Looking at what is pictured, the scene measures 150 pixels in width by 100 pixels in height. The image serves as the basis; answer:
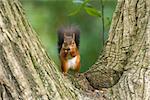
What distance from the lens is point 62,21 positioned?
3746 millimetres

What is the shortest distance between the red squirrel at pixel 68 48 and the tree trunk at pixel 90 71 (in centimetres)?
11

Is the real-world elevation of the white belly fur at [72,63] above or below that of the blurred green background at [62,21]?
below

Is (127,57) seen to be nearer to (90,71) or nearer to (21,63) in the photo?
(90,71)

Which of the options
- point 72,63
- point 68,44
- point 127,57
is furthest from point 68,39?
→ point 127,57

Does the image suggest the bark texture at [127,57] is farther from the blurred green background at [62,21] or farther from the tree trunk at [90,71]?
the blurred green background at [62,21]

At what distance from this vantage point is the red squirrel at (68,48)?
2404 mm

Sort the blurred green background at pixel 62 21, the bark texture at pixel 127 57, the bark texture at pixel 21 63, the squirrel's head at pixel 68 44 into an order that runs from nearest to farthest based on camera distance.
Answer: the bark texture at pixel 21 63 → the bark texture at pixel 127 57 → the squirrel's head at pixel 68 44 → the blurred green background at pixel 62 21

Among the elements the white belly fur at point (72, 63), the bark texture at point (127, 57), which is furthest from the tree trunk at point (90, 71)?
the white belly fur at point (72, 63)

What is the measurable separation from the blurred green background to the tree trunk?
2.94 feet

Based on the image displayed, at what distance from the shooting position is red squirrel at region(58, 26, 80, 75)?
240cm

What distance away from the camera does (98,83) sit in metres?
2.36

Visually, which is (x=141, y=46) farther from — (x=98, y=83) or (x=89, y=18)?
(x=89, y=18)

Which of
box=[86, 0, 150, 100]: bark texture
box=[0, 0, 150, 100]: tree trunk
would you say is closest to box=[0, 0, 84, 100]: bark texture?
box=[0, 0, 150, 100]: tree trunk

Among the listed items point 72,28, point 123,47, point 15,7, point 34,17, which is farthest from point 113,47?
point 34,17
